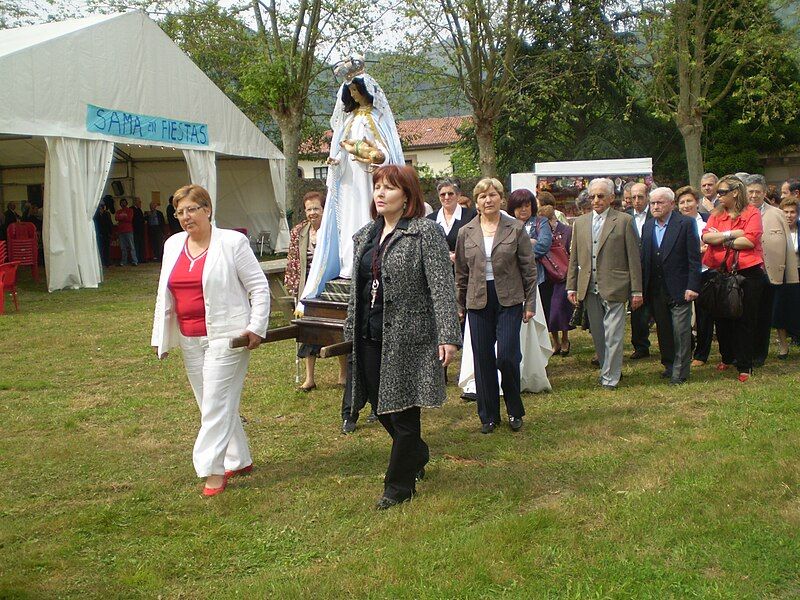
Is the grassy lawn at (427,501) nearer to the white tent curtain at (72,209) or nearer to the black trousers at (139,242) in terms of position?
the white tent curtain at (72,209)

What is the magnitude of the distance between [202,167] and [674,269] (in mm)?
14746

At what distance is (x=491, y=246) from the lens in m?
6.38

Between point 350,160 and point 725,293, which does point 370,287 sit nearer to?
point 350,160

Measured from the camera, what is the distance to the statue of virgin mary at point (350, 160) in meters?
6.70

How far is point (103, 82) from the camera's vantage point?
1716 cm

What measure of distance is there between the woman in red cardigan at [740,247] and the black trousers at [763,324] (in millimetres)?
438

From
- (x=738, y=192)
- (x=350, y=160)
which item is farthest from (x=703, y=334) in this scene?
(x=350, y=160)

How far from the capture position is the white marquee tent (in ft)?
52.0

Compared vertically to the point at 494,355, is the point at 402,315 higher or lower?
higher

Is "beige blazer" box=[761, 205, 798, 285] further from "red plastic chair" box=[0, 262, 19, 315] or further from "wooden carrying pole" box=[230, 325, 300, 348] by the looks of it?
"red plastic chair" box=[0, 262, 19, 315]

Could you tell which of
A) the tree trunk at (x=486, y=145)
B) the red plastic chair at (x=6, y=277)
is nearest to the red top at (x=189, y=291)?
the red plastic chair at (x=6, y=277)

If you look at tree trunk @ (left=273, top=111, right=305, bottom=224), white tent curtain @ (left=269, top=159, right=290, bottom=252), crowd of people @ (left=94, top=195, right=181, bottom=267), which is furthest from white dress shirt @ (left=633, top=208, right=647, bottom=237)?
tree trunk @ (left=273, top=111, right=305, bottom=224)

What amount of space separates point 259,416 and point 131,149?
1787 centimetres

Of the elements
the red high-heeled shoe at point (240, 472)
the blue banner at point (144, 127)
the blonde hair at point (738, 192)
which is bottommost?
the red high-heeled shoe at point (240, 472)
